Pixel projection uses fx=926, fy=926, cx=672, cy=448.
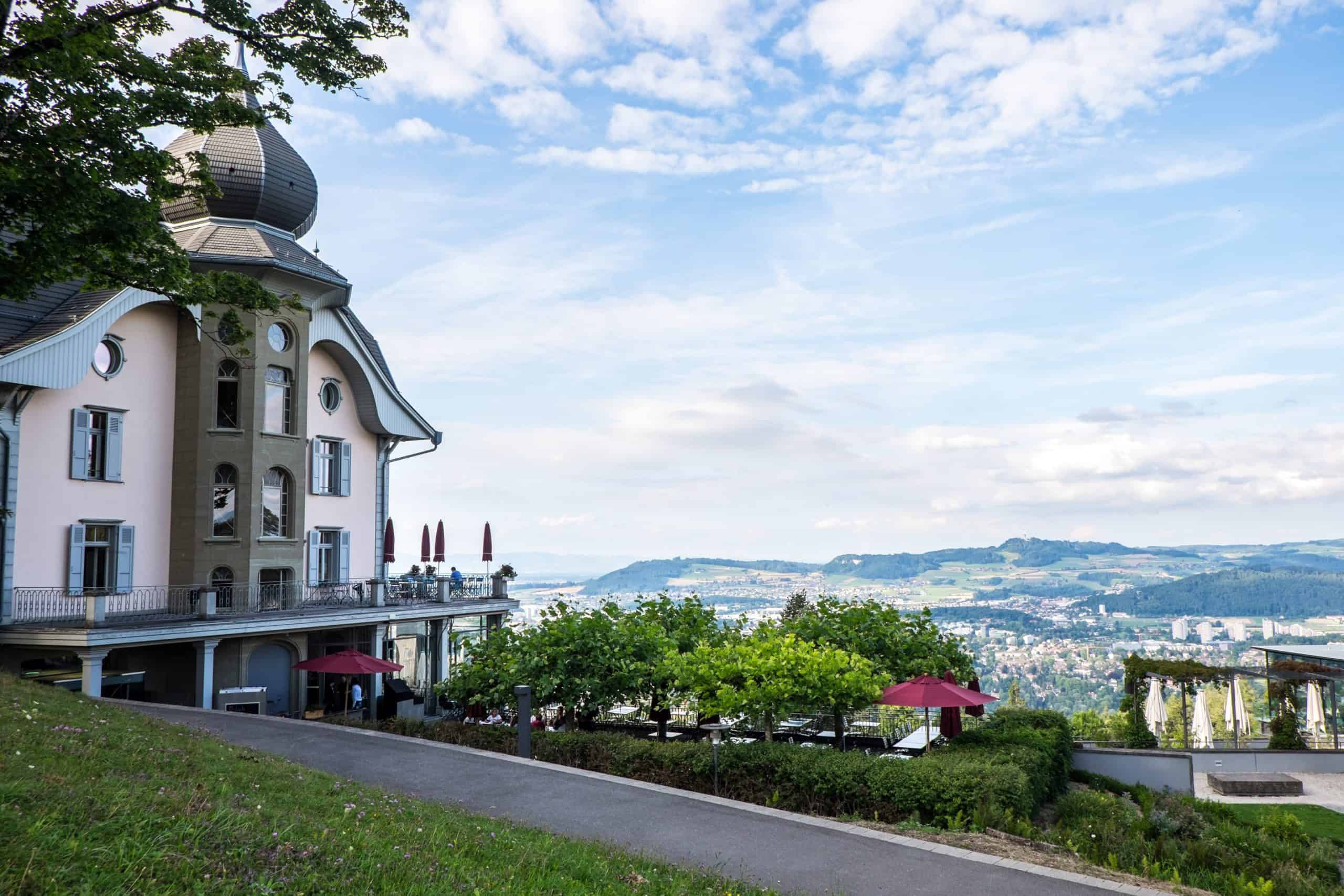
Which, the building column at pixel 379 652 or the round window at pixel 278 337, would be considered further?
the building column at pixel 379 652

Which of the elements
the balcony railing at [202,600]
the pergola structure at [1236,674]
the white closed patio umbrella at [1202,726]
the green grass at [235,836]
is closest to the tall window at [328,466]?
the balcony railing at [202,600]

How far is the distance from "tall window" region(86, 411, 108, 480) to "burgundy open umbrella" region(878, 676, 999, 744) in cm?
1876

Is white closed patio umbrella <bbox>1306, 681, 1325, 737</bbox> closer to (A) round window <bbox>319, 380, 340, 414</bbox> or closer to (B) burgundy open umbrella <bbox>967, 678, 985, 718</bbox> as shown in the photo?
(B) burgundy open umbrella <bbox>967, 678, 985, 718</bbox>

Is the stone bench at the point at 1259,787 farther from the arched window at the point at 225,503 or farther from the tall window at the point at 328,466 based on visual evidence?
the arched window at the point at 225,503

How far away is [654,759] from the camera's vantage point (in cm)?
1434

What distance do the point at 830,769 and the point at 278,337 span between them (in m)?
19.3

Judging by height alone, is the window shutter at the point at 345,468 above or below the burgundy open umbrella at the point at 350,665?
above

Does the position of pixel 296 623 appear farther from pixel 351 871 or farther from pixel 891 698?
pixel 351 871

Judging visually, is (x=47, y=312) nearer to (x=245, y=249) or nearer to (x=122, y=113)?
(x=245, y=249)

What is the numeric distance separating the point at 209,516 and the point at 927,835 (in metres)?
19.6

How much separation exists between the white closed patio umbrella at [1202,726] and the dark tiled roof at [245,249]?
26914 millimetres

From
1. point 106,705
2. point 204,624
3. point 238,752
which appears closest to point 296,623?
point 204,624


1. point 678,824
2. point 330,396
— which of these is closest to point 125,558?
point 330,396

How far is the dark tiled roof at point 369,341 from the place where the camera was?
27.2m
